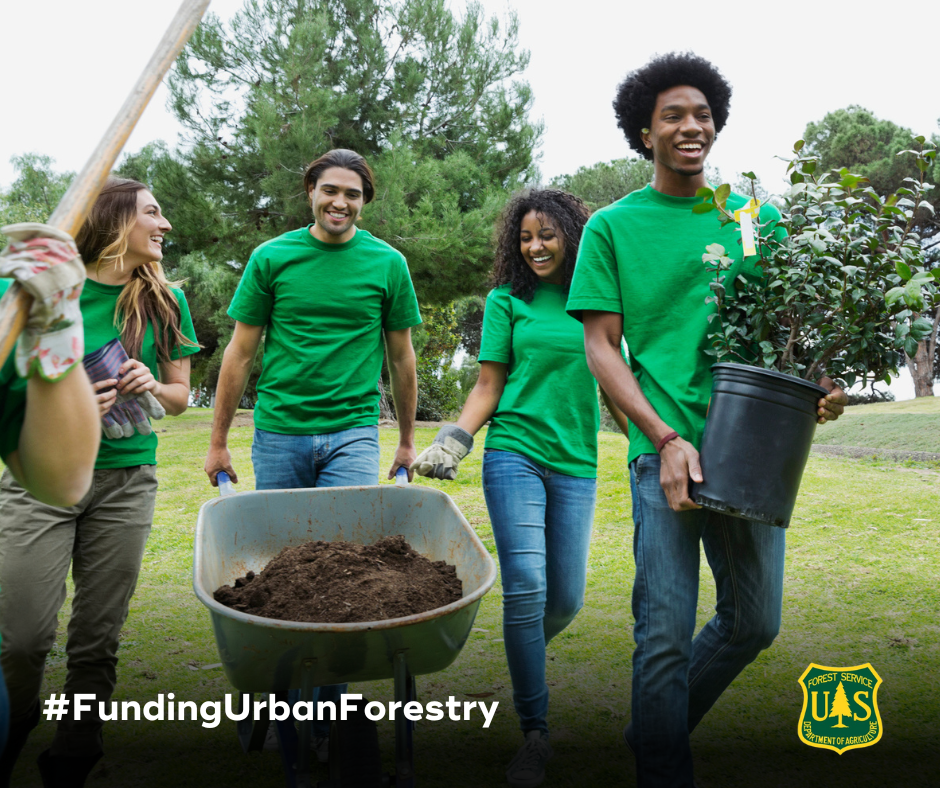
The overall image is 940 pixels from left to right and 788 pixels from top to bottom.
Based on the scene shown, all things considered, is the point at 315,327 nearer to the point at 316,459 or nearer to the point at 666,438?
the point at 316,459

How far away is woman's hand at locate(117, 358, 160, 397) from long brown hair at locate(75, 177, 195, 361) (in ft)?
0.49

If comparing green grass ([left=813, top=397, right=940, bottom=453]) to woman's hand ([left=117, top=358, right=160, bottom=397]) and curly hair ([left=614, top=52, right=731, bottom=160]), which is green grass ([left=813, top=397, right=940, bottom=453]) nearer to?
curly hair ([left=614, top=52, right=731, bottom=160])

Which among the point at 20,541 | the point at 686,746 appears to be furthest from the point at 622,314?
the point at 20,541

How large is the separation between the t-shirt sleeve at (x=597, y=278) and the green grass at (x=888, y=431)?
831 cm

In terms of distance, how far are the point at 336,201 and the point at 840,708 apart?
2.64 meters

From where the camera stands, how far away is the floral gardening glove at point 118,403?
233 centimetres

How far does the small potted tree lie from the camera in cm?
187

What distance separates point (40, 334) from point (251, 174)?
12145 millimetres

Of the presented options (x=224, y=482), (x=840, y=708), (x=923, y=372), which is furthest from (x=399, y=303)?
(x=923, y=372)

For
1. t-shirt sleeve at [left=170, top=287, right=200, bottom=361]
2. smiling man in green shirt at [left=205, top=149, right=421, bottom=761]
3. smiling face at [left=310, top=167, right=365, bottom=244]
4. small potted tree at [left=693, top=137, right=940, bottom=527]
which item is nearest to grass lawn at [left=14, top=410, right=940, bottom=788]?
smiling man in green shirt at [left=205, top=149, right=421, bottom=761]

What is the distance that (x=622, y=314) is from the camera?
214cm

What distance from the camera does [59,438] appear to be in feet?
4.35

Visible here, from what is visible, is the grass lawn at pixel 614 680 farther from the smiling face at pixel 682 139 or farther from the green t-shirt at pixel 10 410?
the smiling face at pixel 682 139

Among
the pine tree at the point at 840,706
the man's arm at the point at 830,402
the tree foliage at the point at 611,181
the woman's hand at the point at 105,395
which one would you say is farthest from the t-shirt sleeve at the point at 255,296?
the tree foliage at the point at 611,181
